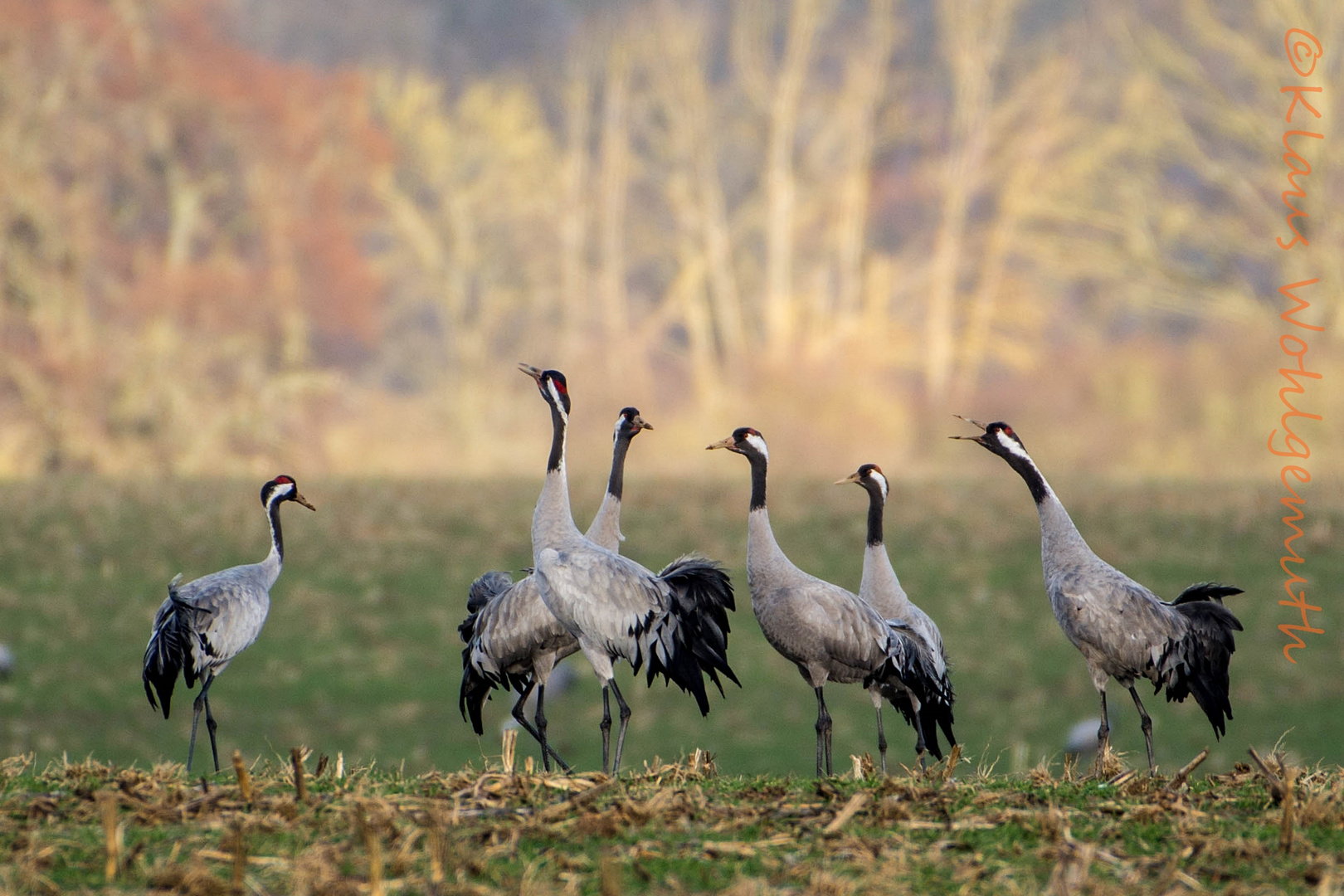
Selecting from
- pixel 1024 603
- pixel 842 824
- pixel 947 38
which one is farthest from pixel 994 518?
pixel 947 38

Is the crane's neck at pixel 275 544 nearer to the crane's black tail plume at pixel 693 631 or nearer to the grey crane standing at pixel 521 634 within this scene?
the grey crane standing at pixel 521 634

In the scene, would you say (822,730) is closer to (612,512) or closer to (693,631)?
(693,631)

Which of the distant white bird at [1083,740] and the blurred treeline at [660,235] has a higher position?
the blurred treeline at [660,235]

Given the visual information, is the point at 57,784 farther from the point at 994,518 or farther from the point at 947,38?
the point at 947,38

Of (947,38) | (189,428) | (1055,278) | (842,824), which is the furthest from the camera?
(1055,278)

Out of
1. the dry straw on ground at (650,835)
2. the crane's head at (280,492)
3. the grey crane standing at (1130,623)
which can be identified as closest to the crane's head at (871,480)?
the grey crane standing at (1130,623)

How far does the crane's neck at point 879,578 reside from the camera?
9.16 m

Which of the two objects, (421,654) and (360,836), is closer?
(360,836)

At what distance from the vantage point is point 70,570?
1928cm

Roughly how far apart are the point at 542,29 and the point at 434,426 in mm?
27968

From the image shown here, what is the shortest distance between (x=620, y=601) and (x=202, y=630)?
252 centimetres

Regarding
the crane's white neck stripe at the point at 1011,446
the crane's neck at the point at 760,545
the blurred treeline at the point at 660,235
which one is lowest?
the crane's neck at the point at 760,545

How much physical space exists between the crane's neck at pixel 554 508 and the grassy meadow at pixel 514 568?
580 centimetres
